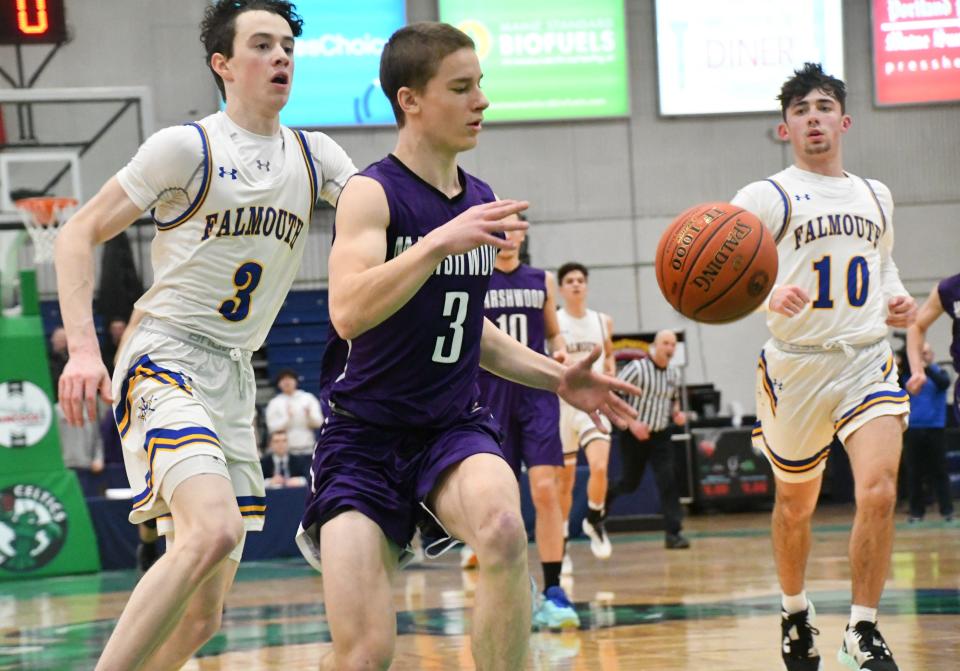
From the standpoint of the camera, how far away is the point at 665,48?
19578 mm

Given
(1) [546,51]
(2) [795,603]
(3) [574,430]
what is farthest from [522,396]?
(1) [546,51]

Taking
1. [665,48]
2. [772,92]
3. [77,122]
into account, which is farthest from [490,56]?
[77,122]

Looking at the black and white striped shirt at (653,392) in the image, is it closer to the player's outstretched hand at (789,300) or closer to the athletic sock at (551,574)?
the athletic sock at (551,574)

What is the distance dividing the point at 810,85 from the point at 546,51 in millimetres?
13984

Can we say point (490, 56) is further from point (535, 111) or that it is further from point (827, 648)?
point (827, 648)

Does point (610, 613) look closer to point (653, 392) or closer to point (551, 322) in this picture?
point (551, 322)

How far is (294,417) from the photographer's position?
46.8 ft

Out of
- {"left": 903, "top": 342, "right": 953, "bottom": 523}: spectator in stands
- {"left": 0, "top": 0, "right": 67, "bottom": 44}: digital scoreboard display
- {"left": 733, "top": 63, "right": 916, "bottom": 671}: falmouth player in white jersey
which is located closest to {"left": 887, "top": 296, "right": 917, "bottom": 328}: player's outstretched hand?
{"left": 733, "top": 63, "right": 916, "bottom": 671}: falmouth player in white jersey

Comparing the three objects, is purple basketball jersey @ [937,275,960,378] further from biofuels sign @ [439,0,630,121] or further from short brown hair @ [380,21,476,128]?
biofuels sign @ [439,0,630,121]

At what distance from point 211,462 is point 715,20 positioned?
1673 centimetres

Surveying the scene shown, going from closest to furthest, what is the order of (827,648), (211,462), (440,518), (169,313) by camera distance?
(440,518) < (211,462) < (169,313) < (827,648)

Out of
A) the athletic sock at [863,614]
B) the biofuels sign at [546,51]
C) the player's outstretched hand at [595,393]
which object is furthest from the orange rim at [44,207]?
the player's outstretched hand at [595,393]

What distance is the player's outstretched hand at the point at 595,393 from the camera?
3.87m

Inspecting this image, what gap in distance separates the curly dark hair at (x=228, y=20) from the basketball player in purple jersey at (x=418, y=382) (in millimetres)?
1052
